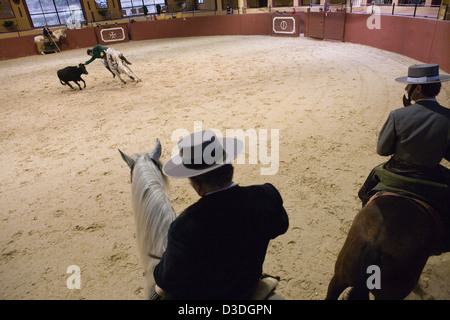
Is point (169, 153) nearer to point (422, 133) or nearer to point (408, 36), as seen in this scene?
point (422, 133)

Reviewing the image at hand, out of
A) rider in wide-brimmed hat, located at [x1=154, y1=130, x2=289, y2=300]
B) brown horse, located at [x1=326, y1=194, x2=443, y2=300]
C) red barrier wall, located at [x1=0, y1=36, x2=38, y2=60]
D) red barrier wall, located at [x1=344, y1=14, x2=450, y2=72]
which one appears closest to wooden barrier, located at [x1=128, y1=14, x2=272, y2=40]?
red barrier wall, located at [x1=0, y1=36, x2=38, y2=60]

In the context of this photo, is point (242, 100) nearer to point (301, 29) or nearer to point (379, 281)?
point (379, 281)

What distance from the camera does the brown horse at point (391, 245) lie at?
191 cm

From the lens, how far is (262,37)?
17594 millimetres

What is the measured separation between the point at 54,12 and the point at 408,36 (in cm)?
2356

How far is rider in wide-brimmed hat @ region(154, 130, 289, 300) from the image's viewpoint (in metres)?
1.35

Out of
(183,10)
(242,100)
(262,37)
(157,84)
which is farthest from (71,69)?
(183,10)

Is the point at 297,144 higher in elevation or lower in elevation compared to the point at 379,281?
lower

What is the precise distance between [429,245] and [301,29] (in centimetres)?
1832

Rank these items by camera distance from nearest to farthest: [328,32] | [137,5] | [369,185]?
[369,185]
[328,32]
[137,5]

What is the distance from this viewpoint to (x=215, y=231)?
1341 mm

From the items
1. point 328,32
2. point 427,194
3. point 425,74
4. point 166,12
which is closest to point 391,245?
point 427,194

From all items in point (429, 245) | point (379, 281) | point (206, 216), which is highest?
point (206, 216)

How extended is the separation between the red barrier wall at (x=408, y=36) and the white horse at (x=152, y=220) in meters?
9.32
